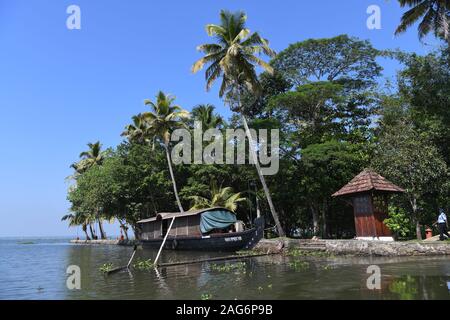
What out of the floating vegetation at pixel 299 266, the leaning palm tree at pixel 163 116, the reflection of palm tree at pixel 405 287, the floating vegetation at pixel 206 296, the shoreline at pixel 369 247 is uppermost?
the leaning palm tree at pixel 163 116

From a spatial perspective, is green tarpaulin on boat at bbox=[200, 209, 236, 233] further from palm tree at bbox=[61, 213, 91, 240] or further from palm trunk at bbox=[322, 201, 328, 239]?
palm tree at bbox=[61, 213, 91, 240]

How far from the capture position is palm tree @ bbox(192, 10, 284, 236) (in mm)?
27672

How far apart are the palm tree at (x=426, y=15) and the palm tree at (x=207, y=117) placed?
22.5 m

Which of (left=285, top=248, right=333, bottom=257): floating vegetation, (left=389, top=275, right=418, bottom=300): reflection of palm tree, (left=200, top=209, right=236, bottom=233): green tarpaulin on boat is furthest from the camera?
(left=200, top=209, right=236, bottom=233): green tarpaulin on boat

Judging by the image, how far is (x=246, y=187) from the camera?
41250 mm

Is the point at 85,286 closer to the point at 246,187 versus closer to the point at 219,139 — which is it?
the point at 219,139

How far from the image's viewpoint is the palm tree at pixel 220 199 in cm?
3492

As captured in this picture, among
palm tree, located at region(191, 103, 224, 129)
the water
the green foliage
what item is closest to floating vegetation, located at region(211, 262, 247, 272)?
the water

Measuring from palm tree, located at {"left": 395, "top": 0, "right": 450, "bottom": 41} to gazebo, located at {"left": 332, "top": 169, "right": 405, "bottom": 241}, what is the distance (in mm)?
10343

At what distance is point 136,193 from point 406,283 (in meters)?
38.1

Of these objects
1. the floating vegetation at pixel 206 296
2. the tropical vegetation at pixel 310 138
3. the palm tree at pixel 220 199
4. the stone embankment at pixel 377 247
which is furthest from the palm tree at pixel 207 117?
the floating vegetation at pixel 206 296

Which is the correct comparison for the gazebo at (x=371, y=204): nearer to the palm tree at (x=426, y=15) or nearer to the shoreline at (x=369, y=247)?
the shoreline at (x=369, y=247)
